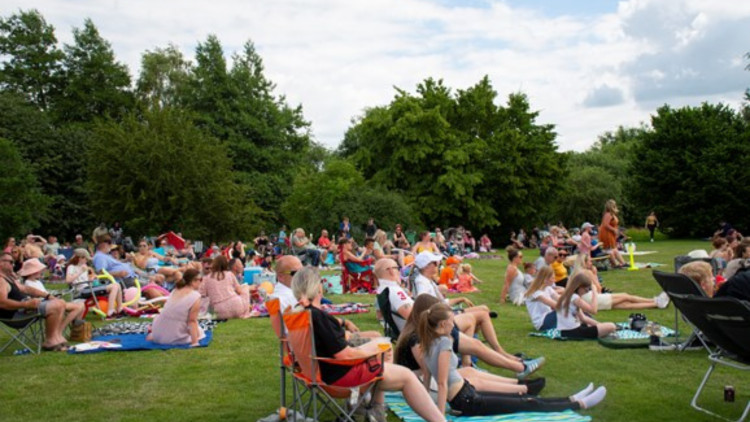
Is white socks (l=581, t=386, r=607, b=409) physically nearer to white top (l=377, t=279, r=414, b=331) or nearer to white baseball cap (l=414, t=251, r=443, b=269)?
white top (l=377, t=279, r=414, b=331)

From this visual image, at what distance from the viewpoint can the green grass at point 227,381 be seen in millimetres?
6152

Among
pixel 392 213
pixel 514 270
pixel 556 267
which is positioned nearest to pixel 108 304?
pixel 514 270

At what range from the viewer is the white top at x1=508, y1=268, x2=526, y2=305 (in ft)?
42.5

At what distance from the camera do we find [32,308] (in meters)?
9.03

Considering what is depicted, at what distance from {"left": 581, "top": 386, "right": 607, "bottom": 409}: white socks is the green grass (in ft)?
0.23

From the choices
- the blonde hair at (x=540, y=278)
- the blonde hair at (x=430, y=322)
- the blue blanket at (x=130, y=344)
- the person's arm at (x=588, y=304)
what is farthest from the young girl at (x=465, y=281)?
the blonde hair at (x=430, y=322)

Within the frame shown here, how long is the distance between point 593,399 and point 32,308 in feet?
21.7

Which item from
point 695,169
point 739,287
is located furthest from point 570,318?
point 695,169

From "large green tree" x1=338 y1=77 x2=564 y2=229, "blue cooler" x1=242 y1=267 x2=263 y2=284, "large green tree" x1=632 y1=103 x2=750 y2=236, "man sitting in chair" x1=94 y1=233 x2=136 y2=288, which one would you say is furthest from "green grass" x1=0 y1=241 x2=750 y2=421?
"large green tree" x1=632 y1=103 x2=750 y2=236

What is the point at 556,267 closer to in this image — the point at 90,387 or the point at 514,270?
the point at 514,270

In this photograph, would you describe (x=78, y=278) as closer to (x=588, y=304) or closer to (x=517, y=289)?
(x=517, y=289)

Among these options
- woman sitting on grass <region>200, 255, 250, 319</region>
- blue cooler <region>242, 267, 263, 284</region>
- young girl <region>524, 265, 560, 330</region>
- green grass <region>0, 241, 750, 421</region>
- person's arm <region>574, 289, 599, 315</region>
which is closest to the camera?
green grass <region>0, 241, 750, 421</region>

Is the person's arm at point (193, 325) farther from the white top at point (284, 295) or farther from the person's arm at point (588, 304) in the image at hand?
the person's arm at point (588, 304)

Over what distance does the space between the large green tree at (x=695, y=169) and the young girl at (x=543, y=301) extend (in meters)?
31.2
